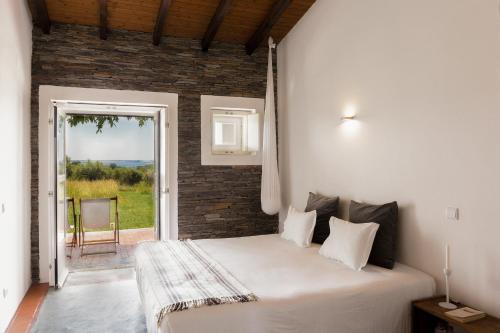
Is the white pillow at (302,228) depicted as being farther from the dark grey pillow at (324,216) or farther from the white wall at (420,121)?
the white wall at (420,121)

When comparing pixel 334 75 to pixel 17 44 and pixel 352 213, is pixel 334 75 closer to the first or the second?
pixel 352 213

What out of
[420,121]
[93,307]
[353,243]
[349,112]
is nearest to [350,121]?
[349,112]

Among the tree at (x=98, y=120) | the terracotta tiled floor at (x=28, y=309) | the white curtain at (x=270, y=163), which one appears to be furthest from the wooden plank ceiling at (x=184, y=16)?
the tree at (x=98, y=120)

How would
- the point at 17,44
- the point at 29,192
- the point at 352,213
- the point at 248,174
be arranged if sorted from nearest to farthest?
the point at 352,213 → the point at 17,44 → the point at 29,192 → the point at 248,174

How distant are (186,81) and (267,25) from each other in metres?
1.25

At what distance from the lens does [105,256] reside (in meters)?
5.58

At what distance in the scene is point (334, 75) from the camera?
3842 mm

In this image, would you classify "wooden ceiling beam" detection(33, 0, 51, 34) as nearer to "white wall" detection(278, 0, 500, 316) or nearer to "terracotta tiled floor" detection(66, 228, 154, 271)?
"white wall" detection(278, 0, 500, 316)

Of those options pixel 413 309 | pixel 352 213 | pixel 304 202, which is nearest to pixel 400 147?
pixel 352 213

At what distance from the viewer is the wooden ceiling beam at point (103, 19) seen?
3.84 meters

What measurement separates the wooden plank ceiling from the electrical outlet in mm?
2803

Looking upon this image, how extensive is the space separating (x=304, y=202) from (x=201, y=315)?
269 cm

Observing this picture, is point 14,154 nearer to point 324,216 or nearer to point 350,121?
point 324,216

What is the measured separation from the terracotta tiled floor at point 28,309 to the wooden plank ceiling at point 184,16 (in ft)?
9.53
